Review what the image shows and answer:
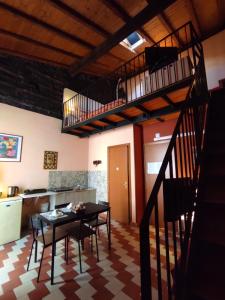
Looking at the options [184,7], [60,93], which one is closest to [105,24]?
[184,7]

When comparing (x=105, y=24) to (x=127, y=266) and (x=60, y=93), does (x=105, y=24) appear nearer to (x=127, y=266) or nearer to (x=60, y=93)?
(x=60, y=93)

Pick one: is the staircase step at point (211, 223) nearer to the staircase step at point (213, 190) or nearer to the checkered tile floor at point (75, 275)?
the staircase step at point (213, 190)

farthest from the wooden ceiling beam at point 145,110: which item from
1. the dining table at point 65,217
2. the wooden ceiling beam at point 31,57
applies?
the wooden ceiling beam at point 31,57

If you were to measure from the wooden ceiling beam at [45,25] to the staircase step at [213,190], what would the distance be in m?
4.03

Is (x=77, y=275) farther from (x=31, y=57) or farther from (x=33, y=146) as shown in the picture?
(x=31, y=57)

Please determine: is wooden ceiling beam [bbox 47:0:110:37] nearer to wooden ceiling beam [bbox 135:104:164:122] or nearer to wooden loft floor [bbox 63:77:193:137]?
wooden loft floor [bbox 63:77:193:137]

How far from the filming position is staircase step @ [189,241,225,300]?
3.61ft

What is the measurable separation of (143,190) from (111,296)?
9.56 ft

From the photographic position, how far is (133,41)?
187 inches

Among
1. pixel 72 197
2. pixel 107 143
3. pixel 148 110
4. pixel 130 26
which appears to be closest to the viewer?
pixel 130 26

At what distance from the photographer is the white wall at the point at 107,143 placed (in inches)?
180

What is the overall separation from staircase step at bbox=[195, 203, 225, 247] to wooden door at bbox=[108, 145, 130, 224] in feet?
10.2

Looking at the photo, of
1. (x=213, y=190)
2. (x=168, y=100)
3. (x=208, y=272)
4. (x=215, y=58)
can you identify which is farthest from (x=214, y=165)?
(x=215, y=58)

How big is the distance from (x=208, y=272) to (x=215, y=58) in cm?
469
